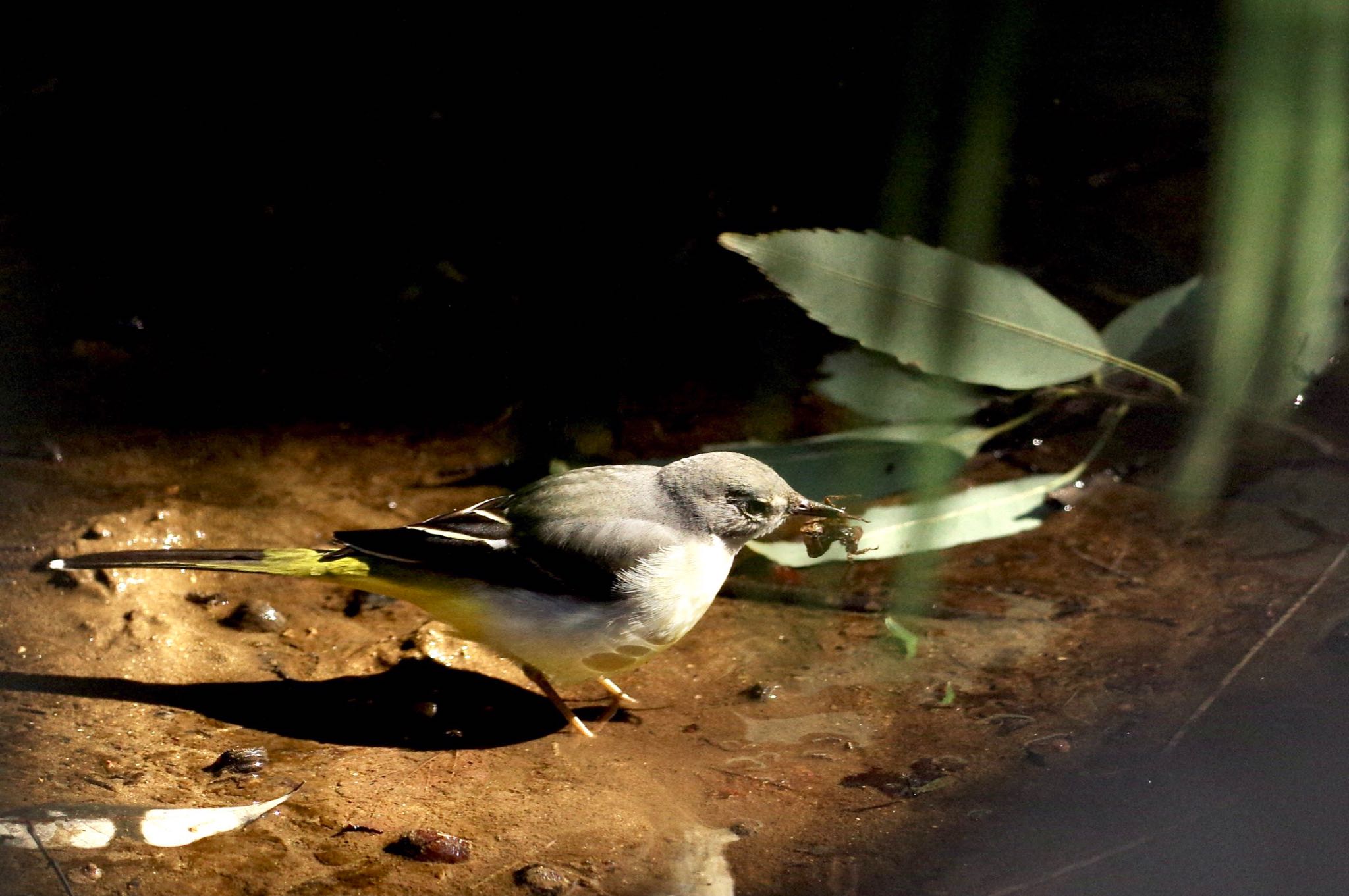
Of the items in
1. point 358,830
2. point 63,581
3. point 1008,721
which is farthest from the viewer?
point 63,581

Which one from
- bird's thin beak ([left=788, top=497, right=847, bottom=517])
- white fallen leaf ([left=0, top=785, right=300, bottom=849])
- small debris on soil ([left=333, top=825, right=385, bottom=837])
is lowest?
small debris on soil ([left=333, top=825, right=385, bottom=837])

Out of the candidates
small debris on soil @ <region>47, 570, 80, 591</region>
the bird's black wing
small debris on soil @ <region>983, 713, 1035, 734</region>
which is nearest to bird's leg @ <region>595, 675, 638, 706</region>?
the bird's black wing

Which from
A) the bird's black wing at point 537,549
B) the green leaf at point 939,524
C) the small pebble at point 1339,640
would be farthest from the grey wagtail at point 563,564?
the small pebble at point 1339,640

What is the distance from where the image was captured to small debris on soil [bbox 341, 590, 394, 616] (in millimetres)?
3861

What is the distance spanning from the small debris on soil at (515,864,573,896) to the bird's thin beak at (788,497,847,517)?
1.38m

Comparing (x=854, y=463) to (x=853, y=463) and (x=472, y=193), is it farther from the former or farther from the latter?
(x=472, y=193)

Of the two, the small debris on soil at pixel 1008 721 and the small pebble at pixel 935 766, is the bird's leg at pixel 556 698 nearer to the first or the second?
the small pebble at pixel 935 766

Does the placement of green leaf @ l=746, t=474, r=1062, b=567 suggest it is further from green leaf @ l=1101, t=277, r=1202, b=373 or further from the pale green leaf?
green leaf @ l=1101, t=277, r=1202, b=373

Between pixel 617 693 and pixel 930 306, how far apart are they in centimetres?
180

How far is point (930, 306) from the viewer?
4.44 meters

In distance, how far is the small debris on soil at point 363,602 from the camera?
386 centimetres

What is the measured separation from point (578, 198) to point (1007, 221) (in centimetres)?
196

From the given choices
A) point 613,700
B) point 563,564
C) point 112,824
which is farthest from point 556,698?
point 112,824

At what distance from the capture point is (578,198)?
15.5 feet
